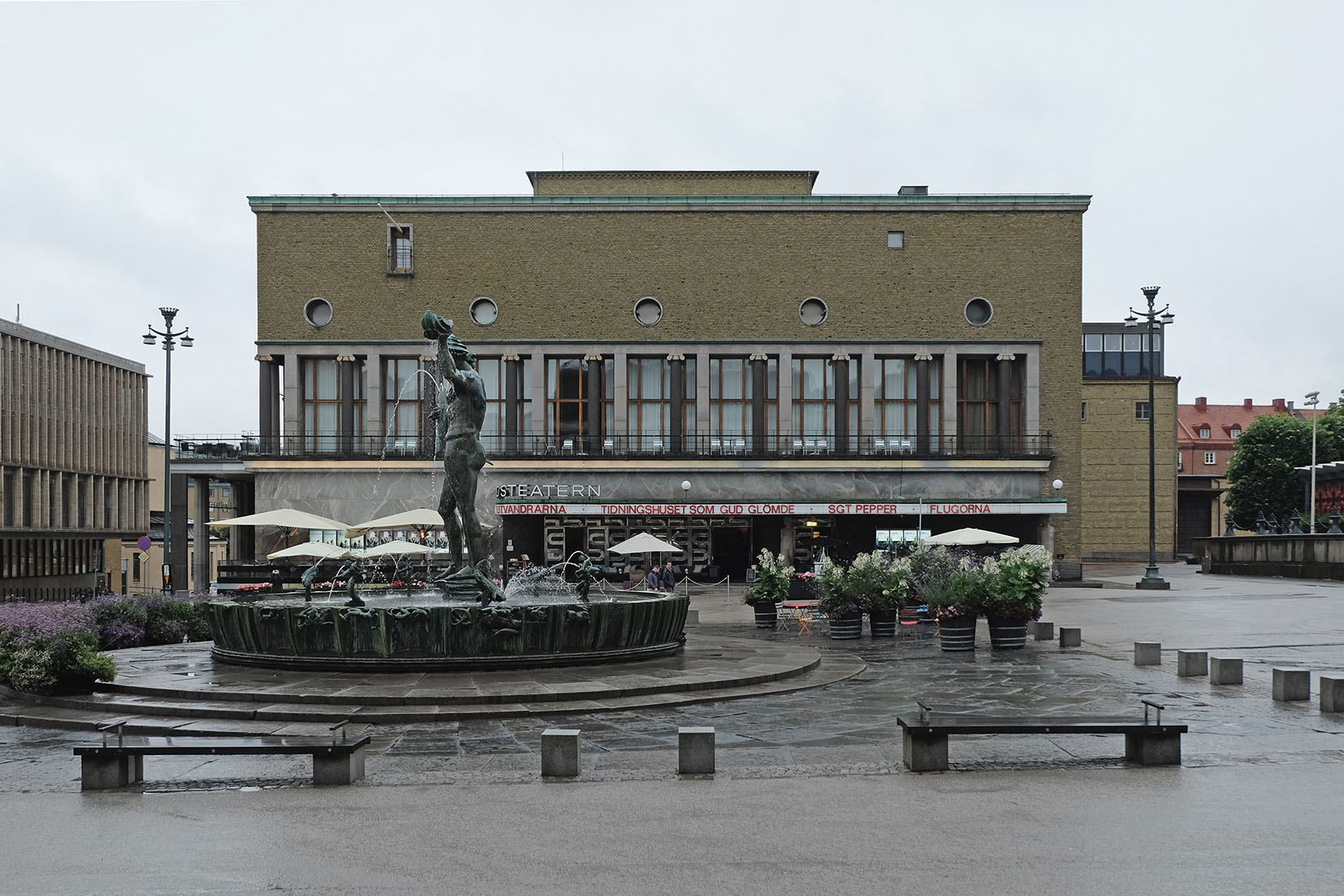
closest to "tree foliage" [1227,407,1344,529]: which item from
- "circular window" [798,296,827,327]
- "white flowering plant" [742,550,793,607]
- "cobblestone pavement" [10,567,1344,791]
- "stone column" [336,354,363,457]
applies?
"circular window" [798,296,827,327]

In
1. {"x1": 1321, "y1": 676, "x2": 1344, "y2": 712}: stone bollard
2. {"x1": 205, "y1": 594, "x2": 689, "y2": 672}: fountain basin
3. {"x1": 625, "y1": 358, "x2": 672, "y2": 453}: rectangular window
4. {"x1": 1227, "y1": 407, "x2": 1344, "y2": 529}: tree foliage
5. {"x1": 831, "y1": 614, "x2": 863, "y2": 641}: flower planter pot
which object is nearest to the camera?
{"x1": 1321, "y1": 676, "x2": 1344, "y2": 712}: stone bollard

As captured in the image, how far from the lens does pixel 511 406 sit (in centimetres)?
5366

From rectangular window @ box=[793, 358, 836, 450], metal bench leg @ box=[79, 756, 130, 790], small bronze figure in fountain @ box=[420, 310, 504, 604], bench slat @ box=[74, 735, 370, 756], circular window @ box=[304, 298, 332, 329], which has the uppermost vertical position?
circular window @ box=[304, 298, 332, 329]

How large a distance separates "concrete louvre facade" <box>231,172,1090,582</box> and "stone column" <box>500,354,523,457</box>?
10 centimetres

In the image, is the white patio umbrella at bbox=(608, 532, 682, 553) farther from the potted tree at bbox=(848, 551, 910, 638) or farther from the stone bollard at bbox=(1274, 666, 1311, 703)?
the stone bollard at bbox=(1274, 666, 1311, 703)

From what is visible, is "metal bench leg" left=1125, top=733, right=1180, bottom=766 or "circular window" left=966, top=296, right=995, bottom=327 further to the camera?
"circular window" left=966, top=296, right=995, bottom=327

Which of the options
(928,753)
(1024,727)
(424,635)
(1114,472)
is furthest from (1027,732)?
(1114,472)

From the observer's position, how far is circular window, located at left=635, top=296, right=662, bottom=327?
53594 mm

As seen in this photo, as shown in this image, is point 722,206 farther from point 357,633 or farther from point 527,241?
point 357,633

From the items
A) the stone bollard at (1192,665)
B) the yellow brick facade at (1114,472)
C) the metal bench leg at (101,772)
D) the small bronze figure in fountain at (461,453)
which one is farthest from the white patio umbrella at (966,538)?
the yellow brick facade at (1114,472)

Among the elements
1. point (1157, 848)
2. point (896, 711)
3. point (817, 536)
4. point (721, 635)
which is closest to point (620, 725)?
point (896, 711)

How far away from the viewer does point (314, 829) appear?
885 cm

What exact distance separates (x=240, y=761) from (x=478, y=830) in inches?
152

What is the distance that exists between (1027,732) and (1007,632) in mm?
11307
